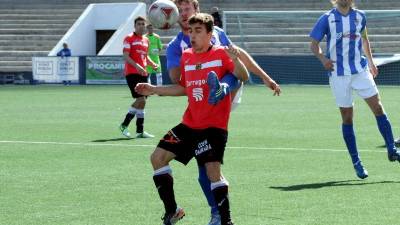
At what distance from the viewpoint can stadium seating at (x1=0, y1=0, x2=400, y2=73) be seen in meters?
41.6

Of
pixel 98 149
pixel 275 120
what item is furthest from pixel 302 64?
pixel 98 149

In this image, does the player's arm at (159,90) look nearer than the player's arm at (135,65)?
Yes

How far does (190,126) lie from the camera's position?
27.2 feet

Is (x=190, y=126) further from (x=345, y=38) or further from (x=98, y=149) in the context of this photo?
(x=98, y=149)

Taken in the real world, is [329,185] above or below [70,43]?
above

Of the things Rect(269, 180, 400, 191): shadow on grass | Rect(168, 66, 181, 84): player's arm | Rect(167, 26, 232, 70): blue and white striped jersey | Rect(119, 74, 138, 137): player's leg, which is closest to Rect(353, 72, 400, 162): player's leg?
Rect(269, 180, 400, 191): shadow on grass

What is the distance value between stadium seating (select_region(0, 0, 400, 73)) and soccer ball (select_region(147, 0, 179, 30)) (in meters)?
30.6

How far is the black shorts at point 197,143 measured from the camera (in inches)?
320

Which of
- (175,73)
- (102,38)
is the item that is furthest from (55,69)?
(175,73)

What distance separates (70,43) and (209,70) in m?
36.6

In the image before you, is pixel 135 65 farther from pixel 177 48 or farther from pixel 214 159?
pixel 214 159

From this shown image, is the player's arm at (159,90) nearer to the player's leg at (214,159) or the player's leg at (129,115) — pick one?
the player's leg at (214,159)

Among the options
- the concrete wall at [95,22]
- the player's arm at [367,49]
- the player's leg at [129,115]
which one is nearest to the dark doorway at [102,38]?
the concrete wall at [95,22]

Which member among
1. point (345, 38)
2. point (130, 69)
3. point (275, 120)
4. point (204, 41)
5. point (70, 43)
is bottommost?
point (70, 43)
